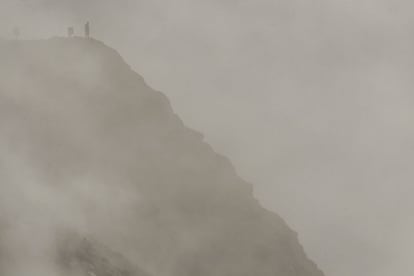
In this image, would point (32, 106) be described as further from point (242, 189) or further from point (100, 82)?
point (242, 189)

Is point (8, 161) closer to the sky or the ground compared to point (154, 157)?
closer to the ground

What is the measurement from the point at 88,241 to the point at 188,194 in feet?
140

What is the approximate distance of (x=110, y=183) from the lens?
92.6 meters

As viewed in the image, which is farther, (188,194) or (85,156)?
(188,194)

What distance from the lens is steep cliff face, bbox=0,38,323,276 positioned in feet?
220

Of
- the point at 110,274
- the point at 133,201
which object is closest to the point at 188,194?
the point at 133,201

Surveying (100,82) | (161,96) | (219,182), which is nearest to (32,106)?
(100,82)

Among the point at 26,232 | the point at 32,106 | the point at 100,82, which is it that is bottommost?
the point at 26,232

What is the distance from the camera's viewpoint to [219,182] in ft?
375

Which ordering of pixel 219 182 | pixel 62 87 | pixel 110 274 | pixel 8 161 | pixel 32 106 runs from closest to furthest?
pixel 110 274
pixel 8 161
pixel 32 106
pixel 62 87
pixel 219 182

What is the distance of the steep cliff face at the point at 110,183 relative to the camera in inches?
2638

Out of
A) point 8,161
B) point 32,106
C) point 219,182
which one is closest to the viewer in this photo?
point 8,161

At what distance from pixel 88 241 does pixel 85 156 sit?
96.8 feet

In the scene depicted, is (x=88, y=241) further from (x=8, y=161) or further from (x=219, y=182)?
(x=219, y=182)
